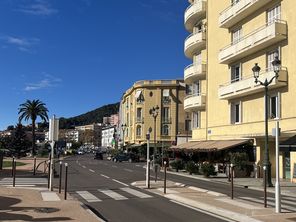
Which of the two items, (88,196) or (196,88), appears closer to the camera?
(88,196)

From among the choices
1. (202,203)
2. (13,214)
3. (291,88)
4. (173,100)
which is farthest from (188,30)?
(13,214)

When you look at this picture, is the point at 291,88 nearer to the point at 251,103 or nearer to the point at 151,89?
the point at 251,103

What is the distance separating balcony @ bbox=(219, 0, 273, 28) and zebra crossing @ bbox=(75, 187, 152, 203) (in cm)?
2119

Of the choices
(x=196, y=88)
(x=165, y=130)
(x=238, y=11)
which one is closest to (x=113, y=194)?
(x=238, y=11)

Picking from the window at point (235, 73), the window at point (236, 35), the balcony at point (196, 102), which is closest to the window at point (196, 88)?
the balcony at point (196, 102)

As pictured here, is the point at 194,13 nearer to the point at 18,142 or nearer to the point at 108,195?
the point at 108,195

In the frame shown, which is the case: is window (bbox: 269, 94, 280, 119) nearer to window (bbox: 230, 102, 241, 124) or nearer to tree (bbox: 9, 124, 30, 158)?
window (bbox: 230, 102, 241, 124)

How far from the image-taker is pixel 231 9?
41031 mm

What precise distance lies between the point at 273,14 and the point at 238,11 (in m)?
4.12

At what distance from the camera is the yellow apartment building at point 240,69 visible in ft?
110

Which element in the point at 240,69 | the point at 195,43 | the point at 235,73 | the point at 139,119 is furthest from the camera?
the point at 139,119

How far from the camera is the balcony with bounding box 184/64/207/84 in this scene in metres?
49.8

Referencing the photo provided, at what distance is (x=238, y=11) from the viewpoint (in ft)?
130

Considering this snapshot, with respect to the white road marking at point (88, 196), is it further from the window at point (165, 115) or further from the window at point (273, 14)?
the window at point (165, 115)
